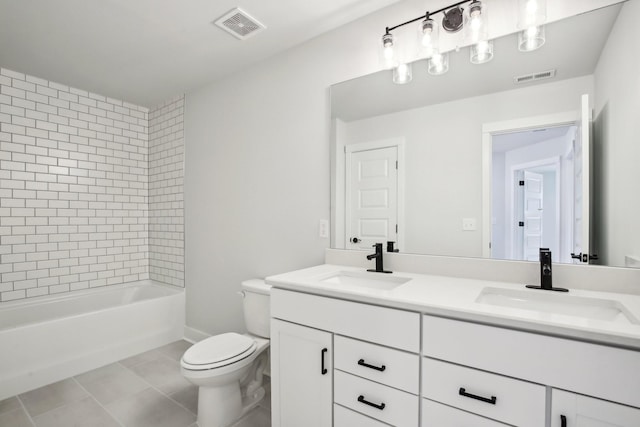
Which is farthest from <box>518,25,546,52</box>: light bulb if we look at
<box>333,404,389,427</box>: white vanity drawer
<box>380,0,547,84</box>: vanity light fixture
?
<box>333,404,389,427</box>: white vanity drawer

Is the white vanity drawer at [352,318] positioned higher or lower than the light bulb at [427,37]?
lower

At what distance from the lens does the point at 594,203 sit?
4.29ft

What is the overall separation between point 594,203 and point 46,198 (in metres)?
3.99

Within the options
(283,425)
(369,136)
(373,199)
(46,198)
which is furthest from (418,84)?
(46,198)

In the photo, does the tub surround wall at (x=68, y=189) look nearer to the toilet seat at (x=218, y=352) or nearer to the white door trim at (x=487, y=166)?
the toilet seat at (x=218, y=352)

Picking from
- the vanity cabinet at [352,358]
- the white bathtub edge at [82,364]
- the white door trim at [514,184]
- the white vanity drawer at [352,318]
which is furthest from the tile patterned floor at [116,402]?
the white door trim at [514,184]

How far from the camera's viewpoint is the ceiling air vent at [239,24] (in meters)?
1.92

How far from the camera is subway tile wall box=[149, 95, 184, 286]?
10.4ft

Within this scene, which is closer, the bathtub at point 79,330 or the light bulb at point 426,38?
the light bulb at point 426,38

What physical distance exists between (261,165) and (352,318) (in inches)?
61.3

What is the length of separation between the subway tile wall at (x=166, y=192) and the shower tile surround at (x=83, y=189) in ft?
0.04

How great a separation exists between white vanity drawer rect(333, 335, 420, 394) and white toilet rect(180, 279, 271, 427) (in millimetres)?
724

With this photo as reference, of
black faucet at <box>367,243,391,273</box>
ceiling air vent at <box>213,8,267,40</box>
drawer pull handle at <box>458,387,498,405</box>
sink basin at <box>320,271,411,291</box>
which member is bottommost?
drawer pull handle at <box>458,387,498,405</box>

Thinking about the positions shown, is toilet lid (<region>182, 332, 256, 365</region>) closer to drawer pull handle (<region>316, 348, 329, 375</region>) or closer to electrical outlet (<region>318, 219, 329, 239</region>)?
drawer pull handle (<region>316, 348, 329, 375</region>)
